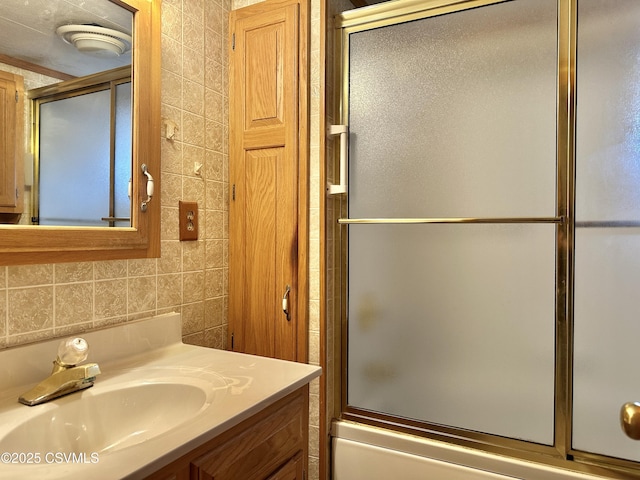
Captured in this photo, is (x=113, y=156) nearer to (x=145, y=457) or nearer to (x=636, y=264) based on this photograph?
(x=145, y=457)

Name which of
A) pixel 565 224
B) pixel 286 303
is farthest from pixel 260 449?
pixel 565 224

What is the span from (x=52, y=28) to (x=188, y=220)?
2.18 ft

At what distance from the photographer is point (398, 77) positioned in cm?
153

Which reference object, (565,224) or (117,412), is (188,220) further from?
(565,224)

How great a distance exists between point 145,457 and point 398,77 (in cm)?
138

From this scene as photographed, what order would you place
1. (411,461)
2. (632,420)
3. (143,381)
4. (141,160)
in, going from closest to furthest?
1. (632,420)
2. (143,381)
3. (141,160)
4. (411,461)

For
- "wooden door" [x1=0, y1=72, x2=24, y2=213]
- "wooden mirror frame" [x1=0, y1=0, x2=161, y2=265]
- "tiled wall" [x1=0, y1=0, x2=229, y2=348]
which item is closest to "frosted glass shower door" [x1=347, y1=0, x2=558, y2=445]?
"tiled wall" [x1=0, y1=0, x2=229, y2=348]

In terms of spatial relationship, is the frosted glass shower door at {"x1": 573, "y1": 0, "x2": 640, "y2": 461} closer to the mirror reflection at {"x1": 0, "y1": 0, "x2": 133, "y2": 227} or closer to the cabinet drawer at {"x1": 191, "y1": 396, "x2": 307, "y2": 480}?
the cabinet drawer at {"x1": 191, "y1": 396, "x2": 307, "y2": 480}

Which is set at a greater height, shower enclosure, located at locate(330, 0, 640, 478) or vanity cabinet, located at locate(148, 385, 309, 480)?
shower enclosure, located at locate(330, 0, 640, 478)

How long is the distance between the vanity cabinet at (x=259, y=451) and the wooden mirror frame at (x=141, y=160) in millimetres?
593

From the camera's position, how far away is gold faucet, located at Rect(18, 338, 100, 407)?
0.93 m

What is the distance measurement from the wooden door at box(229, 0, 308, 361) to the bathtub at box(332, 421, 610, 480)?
38 centimetres

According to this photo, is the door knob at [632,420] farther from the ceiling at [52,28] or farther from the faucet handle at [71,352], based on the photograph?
the ceiling at [52,28]

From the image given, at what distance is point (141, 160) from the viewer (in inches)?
49.2
